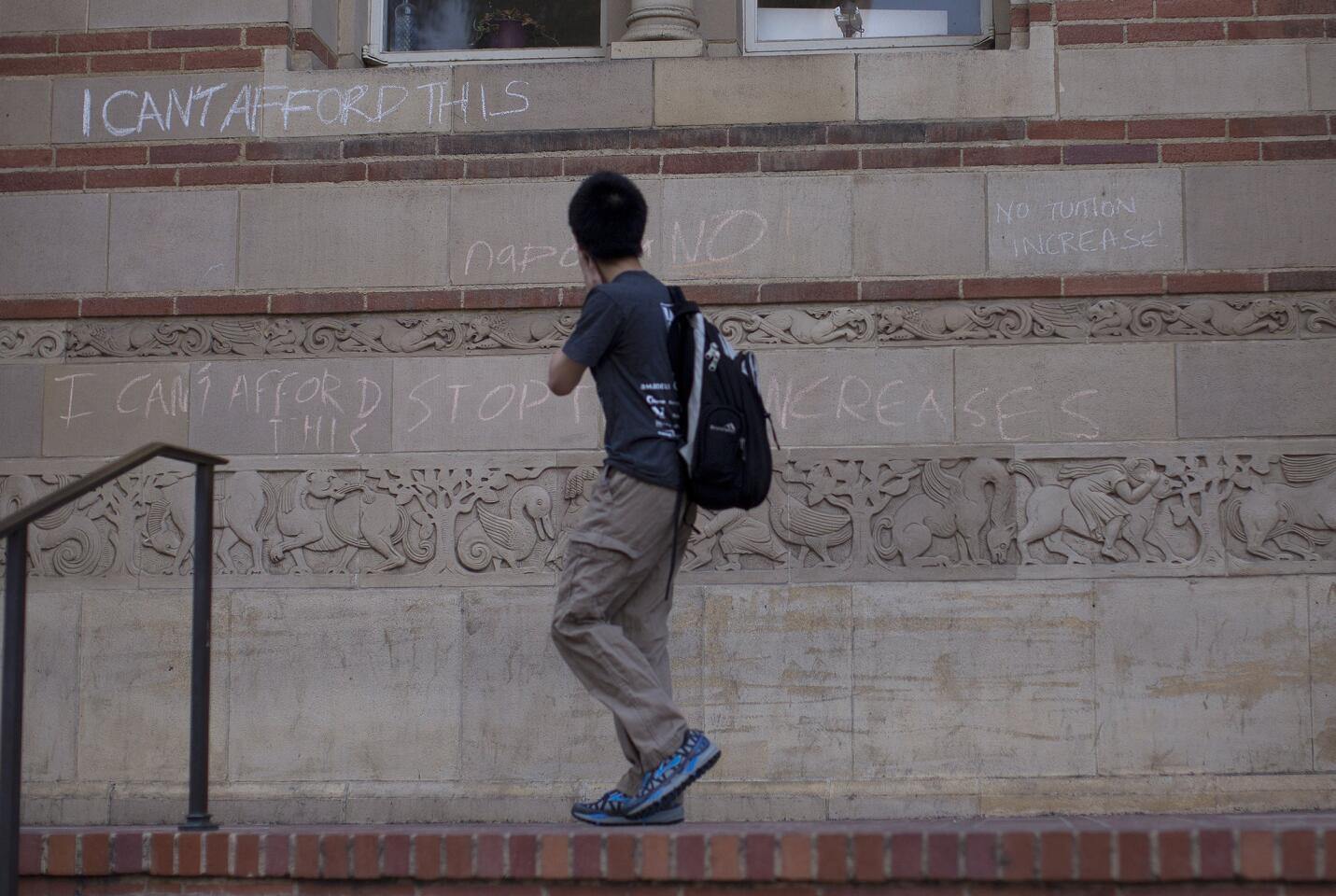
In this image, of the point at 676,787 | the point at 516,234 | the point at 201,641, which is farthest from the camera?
the point at 516,234

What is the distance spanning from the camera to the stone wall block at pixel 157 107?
293 inches

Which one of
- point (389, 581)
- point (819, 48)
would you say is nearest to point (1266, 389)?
point (819, 48)

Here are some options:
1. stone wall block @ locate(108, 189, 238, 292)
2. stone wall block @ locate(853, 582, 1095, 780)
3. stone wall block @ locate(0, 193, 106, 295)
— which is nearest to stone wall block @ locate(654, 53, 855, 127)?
stone wall block @ locate(108, 189, 238, 292)

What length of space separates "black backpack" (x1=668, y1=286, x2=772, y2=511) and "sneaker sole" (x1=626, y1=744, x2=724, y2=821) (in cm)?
76

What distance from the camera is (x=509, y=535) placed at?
7070 mm

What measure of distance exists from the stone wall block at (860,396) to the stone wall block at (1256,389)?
0.99 meters

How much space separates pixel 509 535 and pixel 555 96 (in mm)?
1942

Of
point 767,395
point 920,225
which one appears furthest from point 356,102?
point 920,225

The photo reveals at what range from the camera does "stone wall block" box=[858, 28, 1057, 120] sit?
7094 millimetres

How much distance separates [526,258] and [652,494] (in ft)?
8.07

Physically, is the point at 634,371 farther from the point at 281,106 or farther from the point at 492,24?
the point at 492,24

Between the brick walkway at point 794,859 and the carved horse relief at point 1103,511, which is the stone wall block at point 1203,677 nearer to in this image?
the carved horse relief at point 1103,511

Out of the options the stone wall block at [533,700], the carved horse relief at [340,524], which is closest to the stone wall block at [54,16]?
the carved horse relief at [340,524]

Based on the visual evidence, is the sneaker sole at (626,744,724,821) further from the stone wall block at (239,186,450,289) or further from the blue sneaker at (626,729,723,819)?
the stone wall block at (239,186,450,289)
